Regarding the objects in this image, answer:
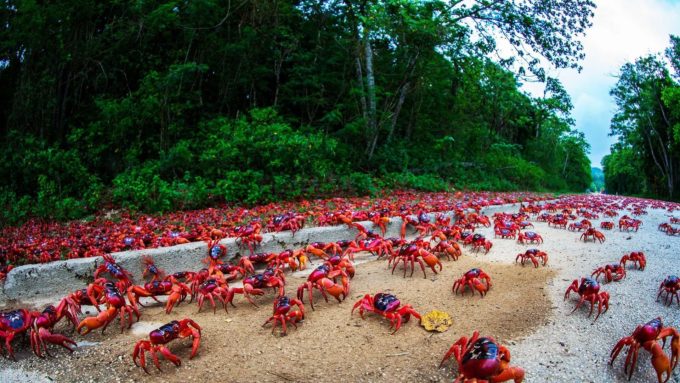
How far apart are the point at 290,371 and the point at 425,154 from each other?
53.0ft

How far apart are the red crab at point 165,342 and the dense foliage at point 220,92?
638 cm

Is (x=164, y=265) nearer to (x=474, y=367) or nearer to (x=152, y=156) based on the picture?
(x=474, y=367)

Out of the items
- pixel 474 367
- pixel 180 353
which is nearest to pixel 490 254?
pixel 474 367

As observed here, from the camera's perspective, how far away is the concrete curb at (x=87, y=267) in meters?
4.47

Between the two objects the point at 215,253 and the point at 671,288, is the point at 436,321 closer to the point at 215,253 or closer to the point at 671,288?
the point at 671,288

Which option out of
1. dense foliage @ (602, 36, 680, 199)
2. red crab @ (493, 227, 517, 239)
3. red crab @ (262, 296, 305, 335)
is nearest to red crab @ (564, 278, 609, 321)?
red crab @ (262, 296, 305, 335)

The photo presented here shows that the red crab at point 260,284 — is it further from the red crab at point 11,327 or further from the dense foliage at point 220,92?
the dense foliage at point 220,92

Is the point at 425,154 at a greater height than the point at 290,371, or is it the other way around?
the point at 425,154

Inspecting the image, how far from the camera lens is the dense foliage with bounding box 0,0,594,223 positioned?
33.9 ft

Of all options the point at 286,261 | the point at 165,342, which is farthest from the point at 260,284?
the point at 165,342

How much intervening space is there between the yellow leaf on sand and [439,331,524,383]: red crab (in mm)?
703

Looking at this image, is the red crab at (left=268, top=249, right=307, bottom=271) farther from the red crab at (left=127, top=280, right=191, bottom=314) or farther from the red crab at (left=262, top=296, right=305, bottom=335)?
the red crab at (left=262, top=296, right=305, bottom=335)

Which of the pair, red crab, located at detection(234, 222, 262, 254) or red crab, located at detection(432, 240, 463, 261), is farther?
red crab, located at detection(234, 222, 262, 254)

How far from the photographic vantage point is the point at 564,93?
33.0 metres
